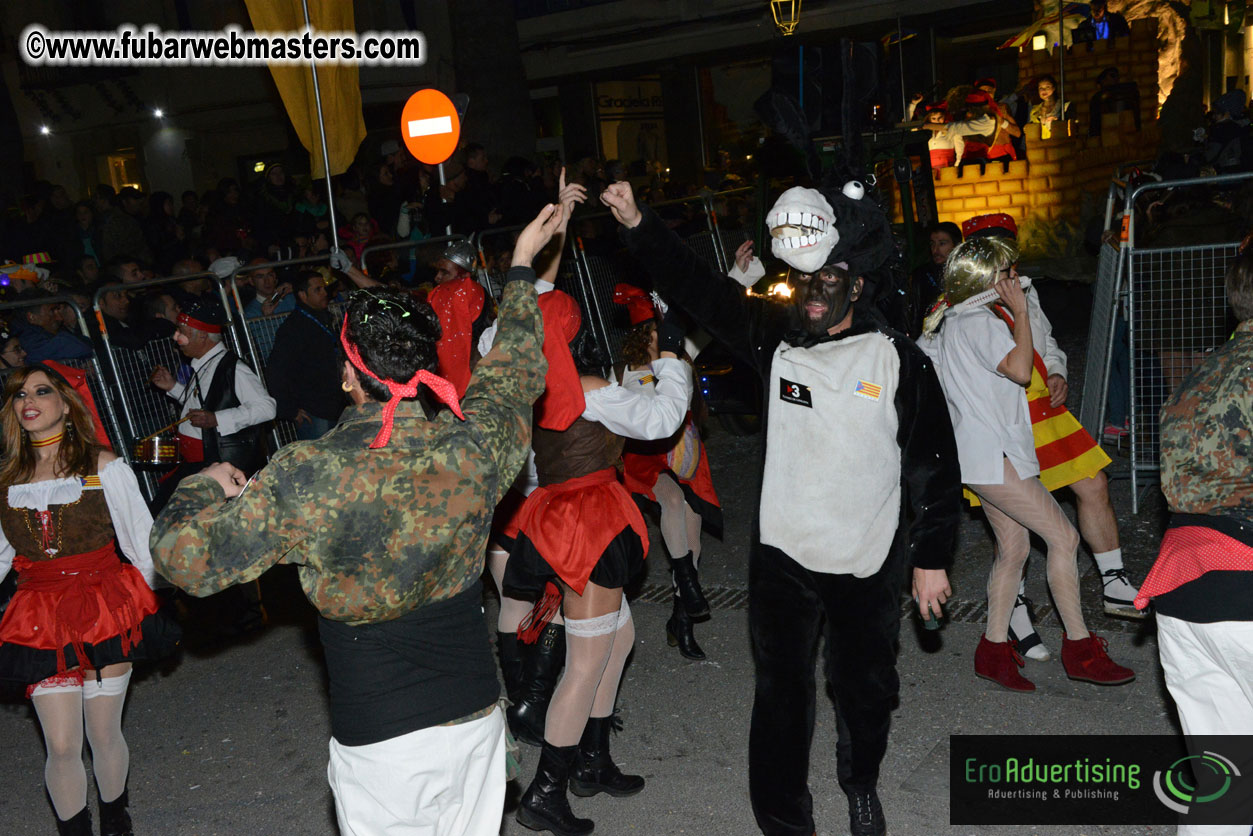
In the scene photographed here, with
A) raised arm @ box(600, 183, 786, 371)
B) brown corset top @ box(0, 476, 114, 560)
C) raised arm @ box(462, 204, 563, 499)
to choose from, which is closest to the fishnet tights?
raised arm @ box(600, 183, 786, 371)

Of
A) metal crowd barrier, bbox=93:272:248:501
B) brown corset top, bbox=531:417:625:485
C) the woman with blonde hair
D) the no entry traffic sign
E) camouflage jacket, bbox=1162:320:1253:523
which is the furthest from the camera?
the no entry traffic sign

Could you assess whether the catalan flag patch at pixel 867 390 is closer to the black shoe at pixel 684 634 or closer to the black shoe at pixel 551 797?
the black shoe at pixel 551 797

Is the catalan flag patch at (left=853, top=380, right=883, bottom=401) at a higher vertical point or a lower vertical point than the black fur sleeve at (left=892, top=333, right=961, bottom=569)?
higher

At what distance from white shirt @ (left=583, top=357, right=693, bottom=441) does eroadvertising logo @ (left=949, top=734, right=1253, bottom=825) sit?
69.5 inches

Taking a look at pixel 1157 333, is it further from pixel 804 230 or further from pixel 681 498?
pixel 804 230

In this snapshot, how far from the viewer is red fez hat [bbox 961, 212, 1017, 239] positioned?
497 centimetres

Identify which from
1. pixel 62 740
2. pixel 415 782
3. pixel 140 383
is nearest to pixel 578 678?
pixel 415 782

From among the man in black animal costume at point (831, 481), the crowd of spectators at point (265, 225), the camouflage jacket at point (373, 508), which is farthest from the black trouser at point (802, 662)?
the crowd of spectators at point (265, 225)

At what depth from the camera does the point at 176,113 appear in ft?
75.3

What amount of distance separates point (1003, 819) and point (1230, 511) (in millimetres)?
1565

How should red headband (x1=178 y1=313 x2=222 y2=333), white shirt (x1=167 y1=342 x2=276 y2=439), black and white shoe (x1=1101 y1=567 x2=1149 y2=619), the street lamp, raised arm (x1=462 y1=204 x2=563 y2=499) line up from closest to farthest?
raised arm (x1=462 y1=204 x2=563 y2=499), black and white shoe (x1=1101 y1=567 x2=1149 y2=619), red headband (x1=178 y1=313 x2=222 y2=333), white shirt (x1=167 y1=342 x2=276 y2=439), the street lamp

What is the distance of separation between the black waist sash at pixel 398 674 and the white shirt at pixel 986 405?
8.68 feet

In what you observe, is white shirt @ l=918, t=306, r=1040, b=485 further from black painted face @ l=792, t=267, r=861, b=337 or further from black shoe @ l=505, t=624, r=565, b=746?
black shoe @ l=505, t=624, r=565, b=746

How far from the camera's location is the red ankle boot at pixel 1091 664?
15.7 feet
